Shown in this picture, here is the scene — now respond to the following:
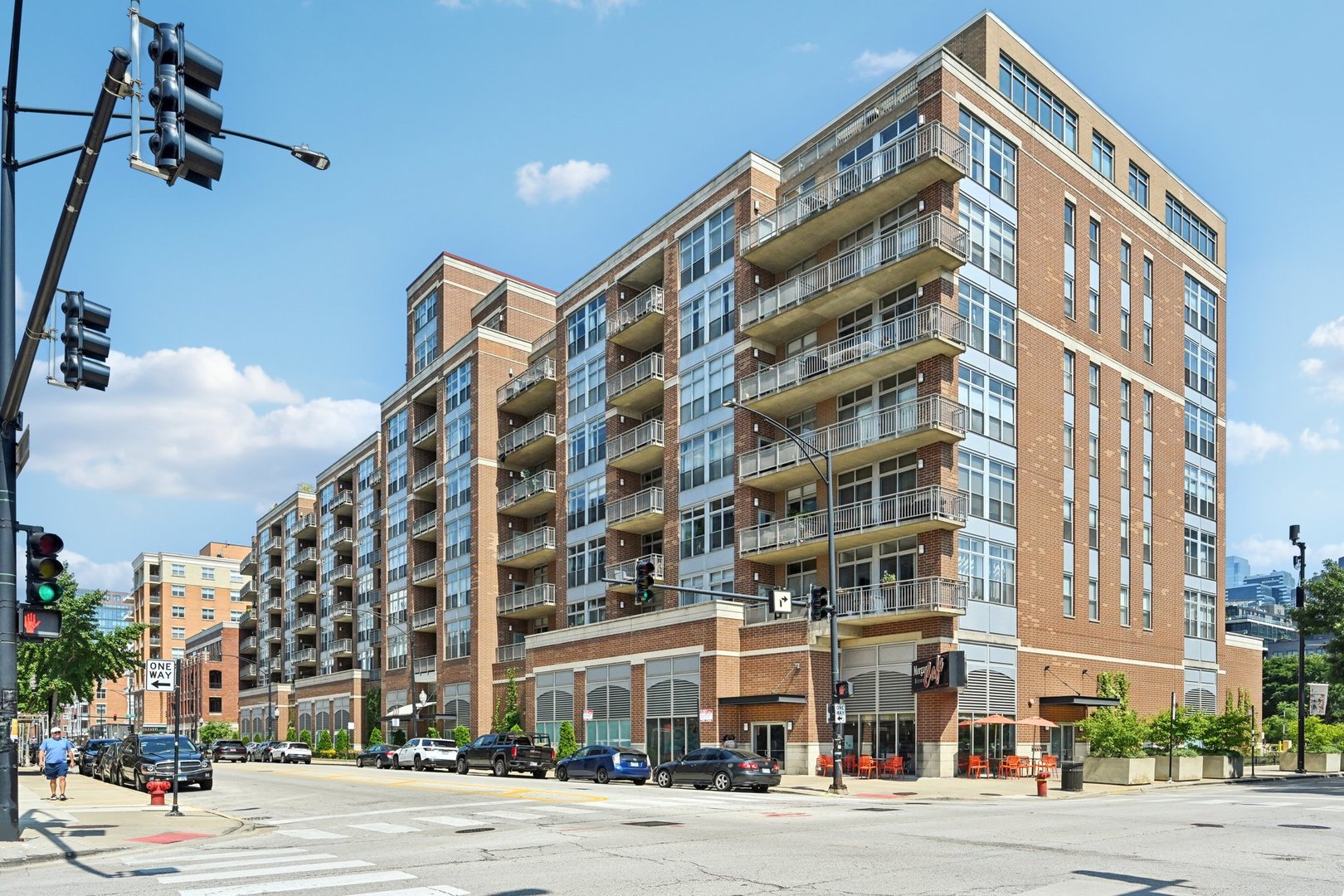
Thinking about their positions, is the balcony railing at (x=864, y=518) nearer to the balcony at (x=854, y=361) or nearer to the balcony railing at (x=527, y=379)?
the balcony at (x=854, y=361)

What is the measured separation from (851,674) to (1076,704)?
836cm

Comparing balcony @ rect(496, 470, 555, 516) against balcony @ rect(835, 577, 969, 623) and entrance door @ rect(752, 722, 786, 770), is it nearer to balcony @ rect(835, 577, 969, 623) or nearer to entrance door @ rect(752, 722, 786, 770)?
entrance door @ rect(752, 722, 786, 770)

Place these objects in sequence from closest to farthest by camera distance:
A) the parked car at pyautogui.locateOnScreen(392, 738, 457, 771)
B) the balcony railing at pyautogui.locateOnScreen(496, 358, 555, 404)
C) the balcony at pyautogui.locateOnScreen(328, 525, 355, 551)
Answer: the parked car at pyautogui.locateOnScreen(392, 738, 457, 771) < the balcony railing at pyautogui.locateOnScreen(496, 358, 555, 404) < the balcony at pyautogui.locateOnScreen(328, 525, 355, 551)

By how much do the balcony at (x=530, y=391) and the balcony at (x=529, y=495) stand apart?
14.2 feet

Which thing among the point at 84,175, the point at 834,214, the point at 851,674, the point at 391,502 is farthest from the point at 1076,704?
the point at 391,502

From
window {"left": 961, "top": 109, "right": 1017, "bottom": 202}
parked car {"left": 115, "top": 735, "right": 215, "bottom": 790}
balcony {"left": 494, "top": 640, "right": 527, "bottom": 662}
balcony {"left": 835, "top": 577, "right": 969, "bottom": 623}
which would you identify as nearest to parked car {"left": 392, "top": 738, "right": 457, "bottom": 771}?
balcony {"left": 494, "top": 640, "right": 527, "bottom": 662}

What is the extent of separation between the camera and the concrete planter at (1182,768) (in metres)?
39.6

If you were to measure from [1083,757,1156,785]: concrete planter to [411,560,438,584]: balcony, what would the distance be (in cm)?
4471

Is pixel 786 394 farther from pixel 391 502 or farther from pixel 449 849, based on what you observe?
pixel 391 502

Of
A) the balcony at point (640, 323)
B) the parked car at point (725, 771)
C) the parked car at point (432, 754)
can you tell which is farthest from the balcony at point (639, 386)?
the parked car at point (725, 771)

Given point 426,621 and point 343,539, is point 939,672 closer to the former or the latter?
point 426,621

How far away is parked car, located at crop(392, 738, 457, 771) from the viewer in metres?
54.7

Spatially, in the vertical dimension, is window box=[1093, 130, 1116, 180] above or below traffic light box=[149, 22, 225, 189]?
above

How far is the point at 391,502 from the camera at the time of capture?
81750 millimetres
